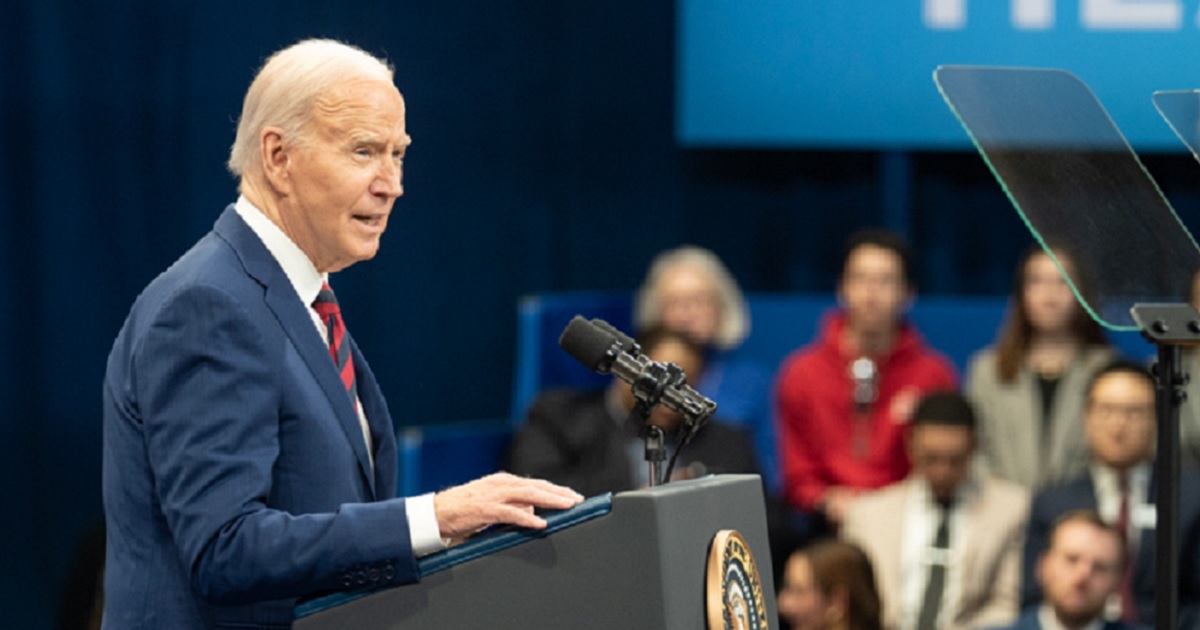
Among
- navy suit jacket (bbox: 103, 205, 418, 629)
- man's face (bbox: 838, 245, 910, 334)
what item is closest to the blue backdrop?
man's face (bbox: 838, 245, 910, 334)

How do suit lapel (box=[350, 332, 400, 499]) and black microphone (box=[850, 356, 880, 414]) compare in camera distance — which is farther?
black microphone (box=[850, 356, 880, 414])

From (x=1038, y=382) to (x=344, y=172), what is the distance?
300cm

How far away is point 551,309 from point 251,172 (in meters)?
3.42

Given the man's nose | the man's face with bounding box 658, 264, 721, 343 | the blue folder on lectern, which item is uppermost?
the man's nose

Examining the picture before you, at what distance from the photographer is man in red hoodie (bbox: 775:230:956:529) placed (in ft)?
16.0

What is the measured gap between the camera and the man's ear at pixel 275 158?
79.6 inches

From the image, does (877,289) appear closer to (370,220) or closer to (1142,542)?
(1142,542)

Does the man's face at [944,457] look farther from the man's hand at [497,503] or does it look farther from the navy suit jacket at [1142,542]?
the man's hand at [497,503]

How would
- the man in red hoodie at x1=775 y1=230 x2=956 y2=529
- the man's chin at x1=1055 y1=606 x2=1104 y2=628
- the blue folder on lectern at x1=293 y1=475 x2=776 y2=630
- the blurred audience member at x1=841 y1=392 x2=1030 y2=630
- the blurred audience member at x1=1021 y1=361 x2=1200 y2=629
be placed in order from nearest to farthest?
the blue folder on lectern at x1=293 y1=475 x2=776 y2=630 < the man's chin at x1=1055 y1=606 x2=1104 y2=628 < the blurred audience member at x1=1021 y1=361 x2=1200 y2=629 < the blurred audience member at x1=841 y1=392 x2=1030 y2=630 < the man in red hoodie at x1=775 y1=230 x2=956 y2=529

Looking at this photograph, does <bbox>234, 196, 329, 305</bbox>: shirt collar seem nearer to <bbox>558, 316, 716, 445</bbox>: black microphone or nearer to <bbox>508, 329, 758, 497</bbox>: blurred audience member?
<bbox>558, 316, 716, 445</bbox>: black microphone

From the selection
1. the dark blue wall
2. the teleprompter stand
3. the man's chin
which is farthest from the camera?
the dark blue wall

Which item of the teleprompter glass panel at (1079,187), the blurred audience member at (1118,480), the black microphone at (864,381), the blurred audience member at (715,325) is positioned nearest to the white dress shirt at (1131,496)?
the blurred audience member at (1118,480)

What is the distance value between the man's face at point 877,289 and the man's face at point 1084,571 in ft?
3.51

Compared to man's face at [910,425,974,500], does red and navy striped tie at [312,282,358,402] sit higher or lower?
higher
